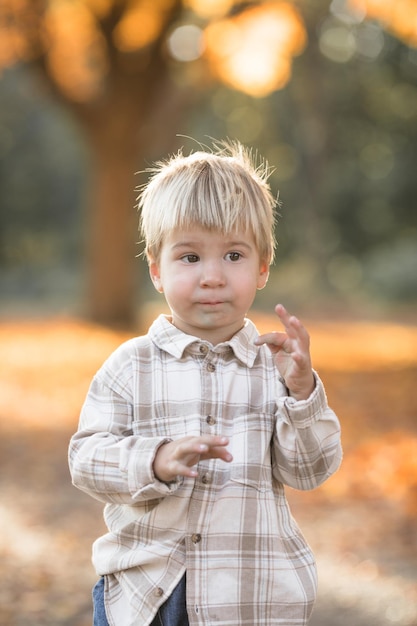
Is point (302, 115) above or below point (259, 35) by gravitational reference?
above

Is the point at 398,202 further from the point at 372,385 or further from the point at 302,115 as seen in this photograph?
the point at 372,385

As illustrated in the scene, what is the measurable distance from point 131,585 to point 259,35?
12951 mm

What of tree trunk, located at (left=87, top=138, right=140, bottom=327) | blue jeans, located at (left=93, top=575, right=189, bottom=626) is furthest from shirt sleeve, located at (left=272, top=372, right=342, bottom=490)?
tree trunk, located at (left=87, top=138, right=140, bottom=327)

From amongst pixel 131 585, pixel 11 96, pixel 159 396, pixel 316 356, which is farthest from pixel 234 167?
pixel 11 96

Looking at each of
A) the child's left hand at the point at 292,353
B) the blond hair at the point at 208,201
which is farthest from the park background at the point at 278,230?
the child's left hand at the point at 292,353

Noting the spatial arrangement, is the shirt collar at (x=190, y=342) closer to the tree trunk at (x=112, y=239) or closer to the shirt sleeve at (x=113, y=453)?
the shirt sleeve at (x=113, y=453)

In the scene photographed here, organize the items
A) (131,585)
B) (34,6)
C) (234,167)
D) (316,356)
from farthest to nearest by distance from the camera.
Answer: (34,6)
(316,356)
(234,167)
(131,585)

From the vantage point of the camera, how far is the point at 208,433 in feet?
6.74

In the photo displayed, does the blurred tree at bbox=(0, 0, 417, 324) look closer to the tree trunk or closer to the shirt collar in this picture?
the tree trunk

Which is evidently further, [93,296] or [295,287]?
[295,287]

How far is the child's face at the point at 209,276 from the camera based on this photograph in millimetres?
2076

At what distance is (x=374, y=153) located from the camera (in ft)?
85.4

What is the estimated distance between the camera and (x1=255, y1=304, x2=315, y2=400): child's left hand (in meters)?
1.98

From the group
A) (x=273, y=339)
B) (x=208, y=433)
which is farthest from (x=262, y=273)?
(x=208, y=433)
